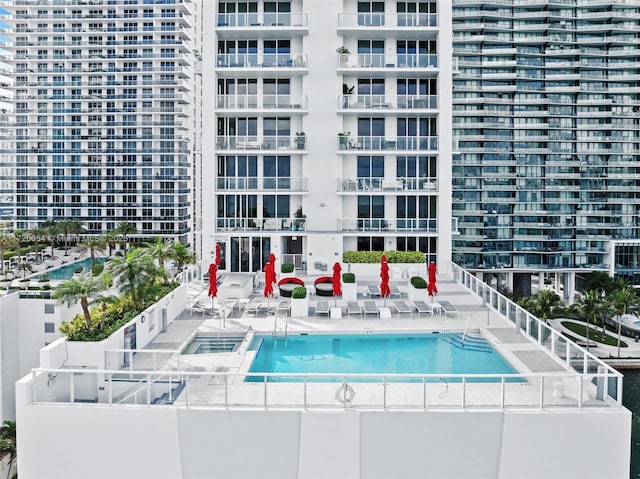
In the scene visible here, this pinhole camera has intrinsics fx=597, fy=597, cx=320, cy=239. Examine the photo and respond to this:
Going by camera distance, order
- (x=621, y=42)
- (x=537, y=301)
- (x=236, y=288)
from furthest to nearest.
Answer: (x=621, y=42) < (x=537, y=301) < (x=236, y=288)

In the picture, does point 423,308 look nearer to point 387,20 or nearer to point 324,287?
point 324,287

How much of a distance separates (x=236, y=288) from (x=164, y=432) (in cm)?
1110

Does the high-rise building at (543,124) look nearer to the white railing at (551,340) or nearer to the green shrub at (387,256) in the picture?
the green shrub at (387,256)

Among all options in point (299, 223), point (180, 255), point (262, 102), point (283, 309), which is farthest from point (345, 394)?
point (262, 102)

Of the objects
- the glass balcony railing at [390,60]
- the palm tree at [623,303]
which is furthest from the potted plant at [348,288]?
the palm tree at [623,303]

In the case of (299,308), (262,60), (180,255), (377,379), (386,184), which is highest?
(262,60)

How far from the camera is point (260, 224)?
28.3 m

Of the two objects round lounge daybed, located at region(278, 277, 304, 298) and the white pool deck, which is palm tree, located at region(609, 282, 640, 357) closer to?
the white pool deck

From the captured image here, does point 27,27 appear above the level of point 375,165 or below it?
above

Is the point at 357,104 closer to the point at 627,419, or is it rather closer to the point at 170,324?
the point at 170,324

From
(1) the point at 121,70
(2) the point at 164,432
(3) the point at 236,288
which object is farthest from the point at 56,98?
(2) the point at 164,432

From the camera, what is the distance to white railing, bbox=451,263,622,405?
10.4m

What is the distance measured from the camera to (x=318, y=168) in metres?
27.9

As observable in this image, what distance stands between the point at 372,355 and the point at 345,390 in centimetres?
424
